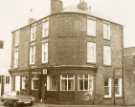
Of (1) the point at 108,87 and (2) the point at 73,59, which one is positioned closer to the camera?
(2) the point at 73,59

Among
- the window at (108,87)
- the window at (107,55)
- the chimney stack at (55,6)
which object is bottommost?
the window at (108,87)

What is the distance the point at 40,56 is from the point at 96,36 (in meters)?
7.13

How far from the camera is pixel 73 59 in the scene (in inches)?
1208

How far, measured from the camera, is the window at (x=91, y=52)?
3197 centimetres

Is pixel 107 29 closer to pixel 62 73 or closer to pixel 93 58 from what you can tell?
pixel 93 58

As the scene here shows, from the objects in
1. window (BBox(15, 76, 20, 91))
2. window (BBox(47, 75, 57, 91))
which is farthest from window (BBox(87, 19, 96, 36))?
window (BBox(15, 76, 20, 91))

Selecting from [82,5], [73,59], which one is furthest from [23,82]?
[82,5]

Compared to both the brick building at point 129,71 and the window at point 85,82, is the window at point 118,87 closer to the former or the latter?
the brick building at point 129,71

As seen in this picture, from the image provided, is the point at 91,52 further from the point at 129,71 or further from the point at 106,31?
the point at 129,71

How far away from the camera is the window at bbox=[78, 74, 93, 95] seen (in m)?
30.6

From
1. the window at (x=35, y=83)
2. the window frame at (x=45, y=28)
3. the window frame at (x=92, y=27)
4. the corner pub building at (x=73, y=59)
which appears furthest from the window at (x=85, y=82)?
the window frame at (x=45, y=28)

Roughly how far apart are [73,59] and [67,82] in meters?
2.58

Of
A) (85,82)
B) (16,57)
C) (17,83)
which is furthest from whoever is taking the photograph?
(16,57)

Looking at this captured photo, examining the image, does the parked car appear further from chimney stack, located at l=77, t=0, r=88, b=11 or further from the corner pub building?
chimney stack, located at l=77, t=0, r=88, b=11
